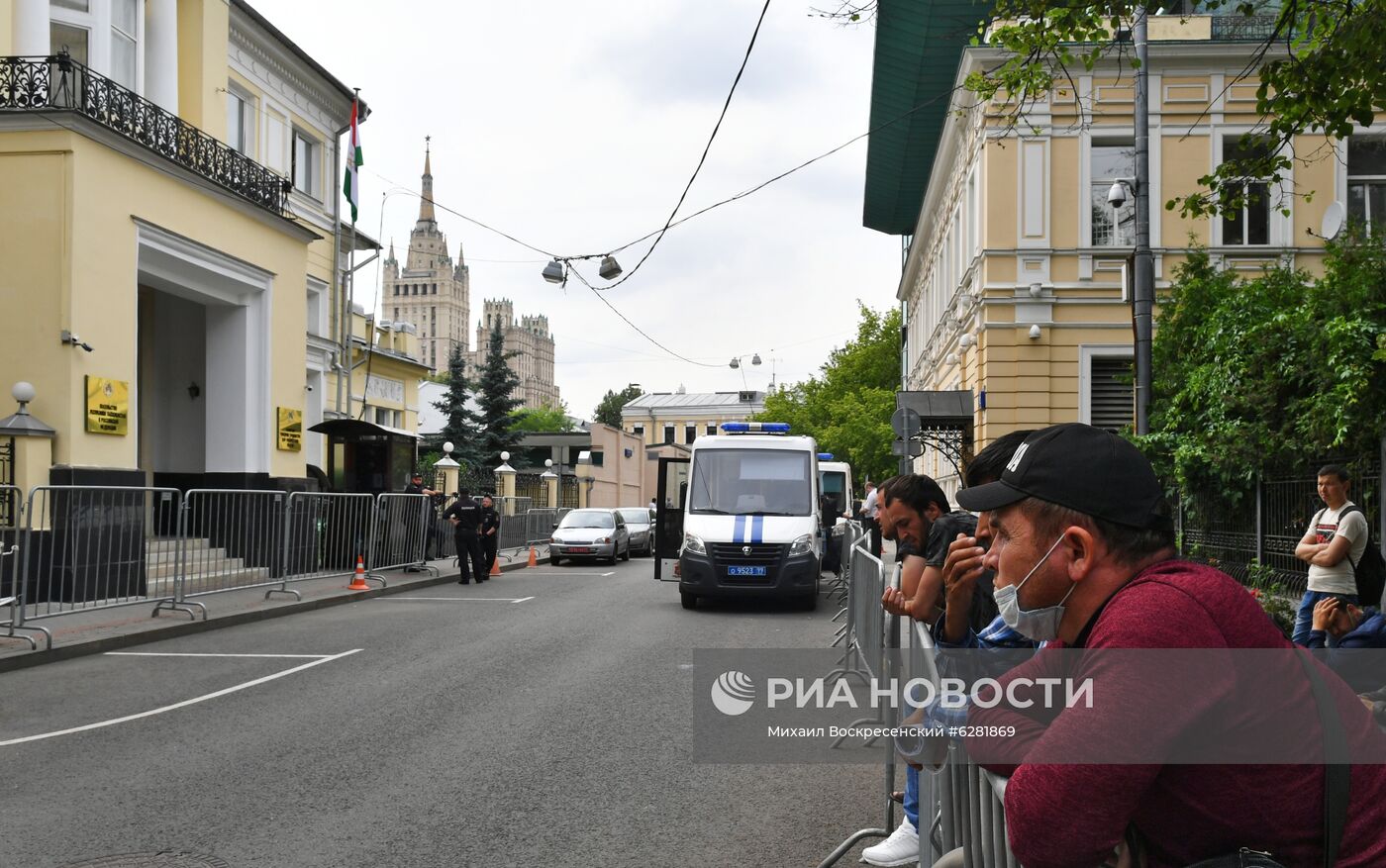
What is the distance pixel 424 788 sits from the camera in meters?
6.04

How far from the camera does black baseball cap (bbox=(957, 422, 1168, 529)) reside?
6.79 ft

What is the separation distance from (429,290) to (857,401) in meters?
97.8

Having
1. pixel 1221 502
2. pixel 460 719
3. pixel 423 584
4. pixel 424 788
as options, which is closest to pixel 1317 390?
pixel 1221 502

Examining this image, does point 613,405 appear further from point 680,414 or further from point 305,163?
point 305,163

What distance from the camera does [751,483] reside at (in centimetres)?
1744

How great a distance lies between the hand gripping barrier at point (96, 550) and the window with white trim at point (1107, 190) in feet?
55.5

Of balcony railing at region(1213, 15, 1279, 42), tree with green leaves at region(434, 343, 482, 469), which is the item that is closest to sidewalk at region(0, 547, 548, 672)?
balcony railing at region(1213, 15, 1279, 42)

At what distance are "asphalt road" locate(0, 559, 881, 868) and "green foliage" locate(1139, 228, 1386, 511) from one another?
6768 millimetres

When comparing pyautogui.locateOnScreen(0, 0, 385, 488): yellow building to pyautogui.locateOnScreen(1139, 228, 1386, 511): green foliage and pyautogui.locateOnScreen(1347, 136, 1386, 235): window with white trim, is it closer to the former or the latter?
pyautogui.locateOnScreen(1139, 228, 1386, 511): green foliage

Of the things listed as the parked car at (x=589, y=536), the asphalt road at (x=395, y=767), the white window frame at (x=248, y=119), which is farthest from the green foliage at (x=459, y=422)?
the asphalt road at (x=395, y=767)

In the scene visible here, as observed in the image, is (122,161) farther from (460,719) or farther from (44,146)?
(460,719)

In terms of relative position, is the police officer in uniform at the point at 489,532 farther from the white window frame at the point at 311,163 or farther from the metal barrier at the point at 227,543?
the white window frame at the point at 311,163

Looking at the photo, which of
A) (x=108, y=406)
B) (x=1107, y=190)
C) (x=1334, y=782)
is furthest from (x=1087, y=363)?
(x=1334, y=782)

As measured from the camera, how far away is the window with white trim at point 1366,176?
2172 centimetres
